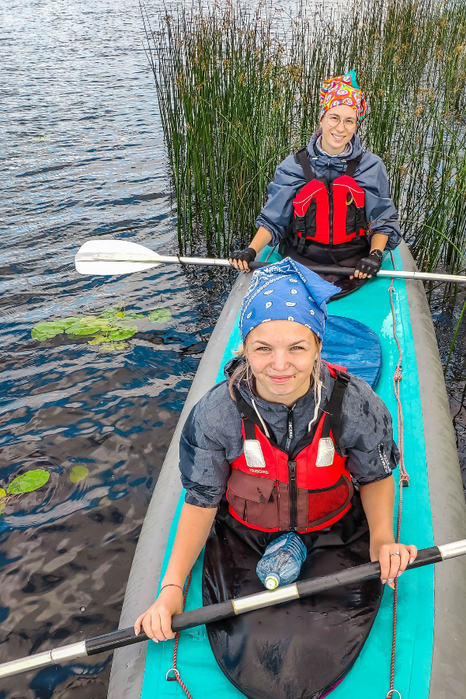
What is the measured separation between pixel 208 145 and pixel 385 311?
2.24 meters

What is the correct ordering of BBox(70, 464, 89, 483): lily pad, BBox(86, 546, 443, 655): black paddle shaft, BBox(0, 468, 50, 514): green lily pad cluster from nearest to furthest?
BBox(86, 546, 443, 655): black paddle shaft, BBox(0, 468, 50, 514): green lily pad cluster, BBox(70, 464, 89, 483): lily pad

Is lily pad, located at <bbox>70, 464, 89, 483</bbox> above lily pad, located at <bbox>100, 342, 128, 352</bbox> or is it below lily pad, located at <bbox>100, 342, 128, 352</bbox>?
below

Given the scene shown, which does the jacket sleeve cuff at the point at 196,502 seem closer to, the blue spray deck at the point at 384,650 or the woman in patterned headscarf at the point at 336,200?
the blue spray deck at the point at 384,650

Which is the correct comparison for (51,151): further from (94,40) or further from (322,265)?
(94,40)

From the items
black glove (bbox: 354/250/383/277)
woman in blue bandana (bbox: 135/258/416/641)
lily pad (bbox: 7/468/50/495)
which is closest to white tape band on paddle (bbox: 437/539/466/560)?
woman in blue bandana (bbox: 135/258/416/641)

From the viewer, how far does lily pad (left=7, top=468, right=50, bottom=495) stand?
275 cm

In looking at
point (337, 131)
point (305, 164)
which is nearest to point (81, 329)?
point (305, 164)

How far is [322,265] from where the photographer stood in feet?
10.9

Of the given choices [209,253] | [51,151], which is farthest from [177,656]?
[51,151]

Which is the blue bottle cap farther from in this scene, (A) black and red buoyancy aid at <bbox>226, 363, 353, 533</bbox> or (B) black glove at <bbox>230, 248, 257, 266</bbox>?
(B) black glove at <bbox>230, 248, 257, 266</bbox>

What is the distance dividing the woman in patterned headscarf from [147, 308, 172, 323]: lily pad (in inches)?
36.4

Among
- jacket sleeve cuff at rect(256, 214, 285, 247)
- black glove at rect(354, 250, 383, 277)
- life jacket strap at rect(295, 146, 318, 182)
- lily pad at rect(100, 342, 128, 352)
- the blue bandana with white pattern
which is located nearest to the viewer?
the blue bandana with white pattern

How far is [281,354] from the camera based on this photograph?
1400mm

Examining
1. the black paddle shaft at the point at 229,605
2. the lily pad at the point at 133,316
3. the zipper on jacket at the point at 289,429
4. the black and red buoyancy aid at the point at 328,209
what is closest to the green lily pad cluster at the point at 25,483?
the black paddle shaft at the point at 229,605
